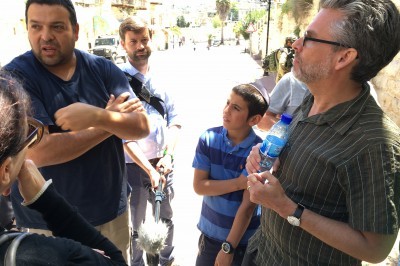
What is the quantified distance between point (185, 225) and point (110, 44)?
24.8 m

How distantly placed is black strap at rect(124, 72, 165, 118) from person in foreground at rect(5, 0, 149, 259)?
0.68 metres

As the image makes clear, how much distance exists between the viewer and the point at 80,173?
1887 mm

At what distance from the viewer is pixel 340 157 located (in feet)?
4.20

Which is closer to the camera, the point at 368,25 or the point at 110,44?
the point at 368,25

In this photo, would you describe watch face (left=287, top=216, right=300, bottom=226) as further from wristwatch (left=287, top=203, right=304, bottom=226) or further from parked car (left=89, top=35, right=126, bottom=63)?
parked car (left=89, top=35, right=126, bottom=63)

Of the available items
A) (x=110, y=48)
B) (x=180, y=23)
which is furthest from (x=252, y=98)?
(x=180, y=23)

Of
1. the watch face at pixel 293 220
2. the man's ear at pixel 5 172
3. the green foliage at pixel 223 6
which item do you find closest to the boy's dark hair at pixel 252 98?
the watch face at pixel 293 220

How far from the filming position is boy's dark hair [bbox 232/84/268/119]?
6.94 ft

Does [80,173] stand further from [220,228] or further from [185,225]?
[185,225]

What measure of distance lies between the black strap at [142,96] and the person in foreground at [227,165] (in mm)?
845

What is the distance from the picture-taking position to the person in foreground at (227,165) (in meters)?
2.09

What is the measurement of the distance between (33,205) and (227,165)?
1205 mm

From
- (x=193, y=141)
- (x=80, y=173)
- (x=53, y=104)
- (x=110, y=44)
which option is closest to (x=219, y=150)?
(x=80, y=173)

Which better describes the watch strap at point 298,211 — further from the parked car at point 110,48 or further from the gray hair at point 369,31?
the parked car at point 110,48
